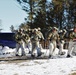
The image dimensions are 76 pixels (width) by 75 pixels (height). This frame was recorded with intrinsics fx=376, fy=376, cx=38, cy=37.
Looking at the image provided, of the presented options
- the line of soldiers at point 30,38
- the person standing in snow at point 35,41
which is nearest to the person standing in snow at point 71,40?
the line of soldiers at point 30,38

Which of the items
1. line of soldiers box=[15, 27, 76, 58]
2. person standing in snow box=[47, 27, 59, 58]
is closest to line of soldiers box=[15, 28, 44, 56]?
line of soldiers box=[15, 27, 76, 58]

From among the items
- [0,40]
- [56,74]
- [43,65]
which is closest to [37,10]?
[0,40]

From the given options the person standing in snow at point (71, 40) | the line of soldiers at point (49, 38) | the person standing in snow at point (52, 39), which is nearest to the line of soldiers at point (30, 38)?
the line of soldiers at point (49, 38)

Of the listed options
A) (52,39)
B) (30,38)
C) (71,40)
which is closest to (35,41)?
(30,38)

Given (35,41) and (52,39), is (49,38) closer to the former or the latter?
(52,39)

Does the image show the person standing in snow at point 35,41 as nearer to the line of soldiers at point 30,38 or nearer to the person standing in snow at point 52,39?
the line of soldiers at point 30,38

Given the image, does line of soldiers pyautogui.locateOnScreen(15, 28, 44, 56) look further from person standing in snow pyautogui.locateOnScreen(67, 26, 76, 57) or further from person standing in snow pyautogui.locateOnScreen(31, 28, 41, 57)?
person standing in snow pyautogui.locateOnScreen(67, 26, 76, 57)

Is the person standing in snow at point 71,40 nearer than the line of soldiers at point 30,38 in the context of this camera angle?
Yes

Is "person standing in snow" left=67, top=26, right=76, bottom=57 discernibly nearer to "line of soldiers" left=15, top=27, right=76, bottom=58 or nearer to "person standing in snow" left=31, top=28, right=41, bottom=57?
"line of soldiers" left=15, top=27, right=76, bottom=58

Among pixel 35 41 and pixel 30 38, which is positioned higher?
pixel 30 38

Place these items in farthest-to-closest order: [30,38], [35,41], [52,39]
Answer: [30,38] → [35,41] → [52,39]

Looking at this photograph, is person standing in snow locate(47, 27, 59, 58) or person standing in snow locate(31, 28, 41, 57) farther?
person standing in snow locate(31, 28, 41, 57)

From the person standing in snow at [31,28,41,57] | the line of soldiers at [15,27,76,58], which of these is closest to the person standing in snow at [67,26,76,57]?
the line of soldiers at [15,27,76,58]

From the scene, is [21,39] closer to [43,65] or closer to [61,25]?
[43,65]
